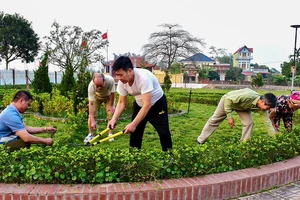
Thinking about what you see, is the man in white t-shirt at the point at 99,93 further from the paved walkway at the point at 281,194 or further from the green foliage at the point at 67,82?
the green foliage at the point at 67,82

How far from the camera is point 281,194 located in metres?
2.96

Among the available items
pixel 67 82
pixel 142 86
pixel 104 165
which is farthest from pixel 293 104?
pixel 67 82

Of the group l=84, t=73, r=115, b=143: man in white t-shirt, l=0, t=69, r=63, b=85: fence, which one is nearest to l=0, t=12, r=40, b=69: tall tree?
l=0, t=69, r=63, b=85: fence

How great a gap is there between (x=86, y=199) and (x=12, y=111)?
1.34m

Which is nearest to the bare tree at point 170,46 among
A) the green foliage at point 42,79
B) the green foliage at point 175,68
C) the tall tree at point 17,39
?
the green foliage at point 175,68

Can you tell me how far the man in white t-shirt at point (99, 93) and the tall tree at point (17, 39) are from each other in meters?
29.0

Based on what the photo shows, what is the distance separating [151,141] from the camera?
505 cm

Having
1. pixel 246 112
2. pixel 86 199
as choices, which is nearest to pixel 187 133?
pixel 246 112

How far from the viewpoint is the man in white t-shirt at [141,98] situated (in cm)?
310

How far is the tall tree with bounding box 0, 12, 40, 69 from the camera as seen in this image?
3056 centimetres

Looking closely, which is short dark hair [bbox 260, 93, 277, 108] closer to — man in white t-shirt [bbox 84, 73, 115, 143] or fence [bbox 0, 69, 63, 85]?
man in white t-shirt [bbox 84, 73, 115, 143]

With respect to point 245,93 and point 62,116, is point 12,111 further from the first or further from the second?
point 62,116

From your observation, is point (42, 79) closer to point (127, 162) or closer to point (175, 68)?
point (127, 162)

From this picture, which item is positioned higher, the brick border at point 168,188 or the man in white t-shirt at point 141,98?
the man in white t-shirt at point 141,98
